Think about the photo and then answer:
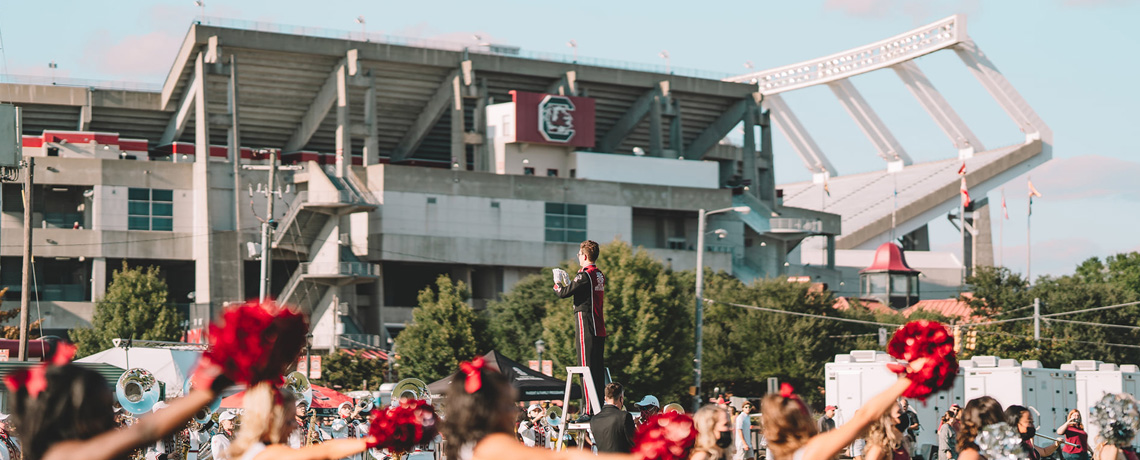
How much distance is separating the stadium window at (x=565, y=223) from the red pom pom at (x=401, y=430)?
80654mm

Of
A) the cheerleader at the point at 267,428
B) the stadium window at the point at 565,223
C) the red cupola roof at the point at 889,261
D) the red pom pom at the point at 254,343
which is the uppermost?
the stadium window at the point at 565,223

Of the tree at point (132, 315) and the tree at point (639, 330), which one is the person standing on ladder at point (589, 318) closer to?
the tree at point (639, 330)

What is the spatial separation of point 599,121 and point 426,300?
41783 mm

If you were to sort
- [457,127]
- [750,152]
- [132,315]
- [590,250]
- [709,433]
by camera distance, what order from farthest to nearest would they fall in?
[750,152] → [457,127] → [132,315] → [590,250] → [709,433]

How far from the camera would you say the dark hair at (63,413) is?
197 inches

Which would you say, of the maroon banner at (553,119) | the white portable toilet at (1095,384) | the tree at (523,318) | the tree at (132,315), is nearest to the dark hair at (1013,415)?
the white portable toilet at (1095,384)

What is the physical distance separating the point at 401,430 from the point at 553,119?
8434 cm

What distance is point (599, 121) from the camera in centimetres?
10250

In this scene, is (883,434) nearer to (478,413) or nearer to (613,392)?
(478,413)

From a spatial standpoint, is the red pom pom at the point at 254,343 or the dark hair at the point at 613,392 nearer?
the red pom pom at the point at 254,343

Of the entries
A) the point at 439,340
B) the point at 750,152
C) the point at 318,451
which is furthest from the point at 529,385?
the point at 750,152

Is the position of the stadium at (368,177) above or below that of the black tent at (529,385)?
above

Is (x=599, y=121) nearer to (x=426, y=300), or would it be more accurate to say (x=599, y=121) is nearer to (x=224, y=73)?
(x=224, y=73)

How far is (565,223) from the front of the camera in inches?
3501
